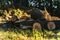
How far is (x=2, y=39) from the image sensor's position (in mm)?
8969

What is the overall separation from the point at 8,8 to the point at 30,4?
216 centimetres

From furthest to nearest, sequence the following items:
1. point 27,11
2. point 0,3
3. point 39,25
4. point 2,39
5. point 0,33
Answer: point 0,3, point 27,11, point 39,25, point 0,33, point 2,39

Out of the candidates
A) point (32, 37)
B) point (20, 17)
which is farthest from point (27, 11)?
point (32, 37)

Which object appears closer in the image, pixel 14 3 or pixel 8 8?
pixel 8 8

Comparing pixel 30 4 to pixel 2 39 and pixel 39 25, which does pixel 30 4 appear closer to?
pixel 39 25

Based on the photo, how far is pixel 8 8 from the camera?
14.3 meters

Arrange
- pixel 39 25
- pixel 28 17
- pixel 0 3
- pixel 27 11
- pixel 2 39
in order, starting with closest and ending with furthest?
pixel 2 39 → pixel 39 25 → pixel 28 17 → pixel 27 11 → pixel 0 3

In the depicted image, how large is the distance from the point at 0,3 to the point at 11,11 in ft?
4.73

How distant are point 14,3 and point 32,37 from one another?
6.58 m

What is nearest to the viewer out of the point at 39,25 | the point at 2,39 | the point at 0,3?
the point at 2,39

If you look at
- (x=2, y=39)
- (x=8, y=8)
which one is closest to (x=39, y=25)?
(x=2, y=39)

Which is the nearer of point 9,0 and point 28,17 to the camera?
point 28,17

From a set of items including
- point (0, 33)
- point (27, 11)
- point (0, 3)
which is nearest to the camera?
point (0, 33)

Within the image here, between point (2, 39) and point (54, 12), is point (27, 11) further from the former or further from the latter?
point (2, 39)
